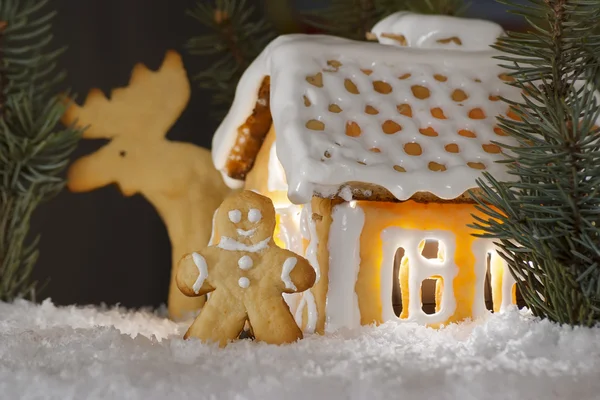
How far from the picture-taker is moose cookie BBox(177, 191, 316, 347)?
30.5 inches

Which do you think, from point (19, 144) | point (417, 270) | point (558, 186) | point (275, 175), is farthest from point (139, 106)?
point (558, 186)

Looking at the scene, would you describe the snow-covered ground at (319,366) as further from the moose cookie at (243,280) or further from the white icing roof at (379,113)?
the white icing roof at (379,113)

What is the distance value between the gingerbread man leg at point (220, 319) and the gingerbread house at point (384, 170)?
5.0 inches

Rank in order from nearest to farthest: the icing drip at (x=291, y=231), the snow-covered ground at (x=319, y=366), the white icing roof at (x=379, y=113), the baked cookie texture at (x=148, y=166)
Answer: the snow-covered ground at (x=319, y=366)
the white icing roof at (x=379, y=113)
the icing drip at (x=291, y=231)
the baked cookie texture at (x=148, y=166)

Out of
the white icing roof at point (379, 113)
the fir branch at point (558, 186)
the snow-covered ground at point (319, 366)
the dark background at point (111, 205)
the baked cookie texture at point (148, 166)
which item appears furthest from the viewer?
the dark background at point (111, 205)

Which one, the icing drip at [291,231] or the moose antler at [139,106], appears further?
the moose antler at [139,106]

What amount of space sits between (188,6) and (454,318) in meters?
0.83

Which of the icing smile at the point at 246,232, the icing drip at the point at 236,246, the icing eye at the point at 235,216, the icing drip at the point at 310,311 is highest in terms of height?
the icing eye at the point at 235,216

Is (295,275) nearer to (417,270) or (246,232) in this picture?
(246,232)

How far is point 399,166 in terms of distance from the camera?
86 centimetres

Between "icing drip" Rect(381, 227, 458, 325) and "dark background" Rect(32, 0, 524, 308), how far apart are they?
0.64m

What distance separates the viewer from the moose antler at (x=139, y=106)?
1.24 metres

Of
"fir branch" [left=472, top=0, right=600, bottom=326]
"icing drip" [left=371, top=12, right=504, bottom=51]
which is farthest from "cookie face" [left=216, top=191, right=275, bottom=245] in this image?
"icing drip" [left=371, top=12, right=504, bottom=51]

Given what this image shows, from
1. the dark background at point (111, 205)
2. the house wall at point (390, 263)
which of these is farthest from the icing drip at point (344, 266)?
the dark background at point (111, 205)
